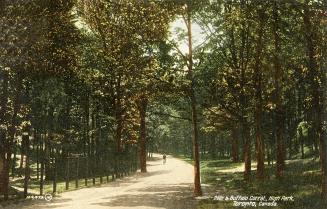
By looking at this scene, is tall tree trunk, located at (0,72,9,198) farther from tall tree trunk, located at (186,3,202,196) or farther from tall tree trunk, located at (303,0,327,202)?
tall tree trunk, located at (303,0,327,202)

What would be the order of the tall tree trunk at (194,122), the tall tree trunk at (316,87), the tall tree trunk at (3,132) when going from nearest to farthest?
1. the tall tree trunk at (316,87)
2. the tall tree trunk at (194,122)
3. the tall tree trunk at (3,132)

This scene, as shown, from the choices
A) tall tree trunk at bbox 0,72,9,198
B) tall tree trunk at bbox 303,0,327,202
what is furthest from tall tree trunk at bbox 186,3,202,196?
tall tree trunk at bbox 0,72,9,198

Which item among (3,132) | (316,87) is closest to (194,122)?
(316,87)

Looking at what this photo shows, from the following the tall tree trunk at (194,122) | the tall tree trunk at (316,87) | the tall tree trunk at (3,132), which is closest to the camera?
the tall tree trunk at (316,87)

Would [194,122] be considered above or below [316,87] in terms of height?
below

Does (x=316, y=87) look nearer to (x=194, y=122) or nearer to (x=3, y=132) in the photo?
(x=194, y=122)

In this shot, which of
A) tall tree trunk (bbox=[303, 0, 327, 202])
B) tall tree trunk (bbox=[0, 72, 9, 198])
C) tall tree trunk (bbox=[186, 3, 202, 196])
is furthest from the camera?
tall tree trunk (bbox=[0, 72, 9, 198])

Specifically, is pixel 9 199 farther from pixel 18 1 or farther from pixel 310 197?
pixel 310 197

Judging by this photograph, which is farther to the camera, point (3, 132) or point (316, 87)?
point (3, 132)

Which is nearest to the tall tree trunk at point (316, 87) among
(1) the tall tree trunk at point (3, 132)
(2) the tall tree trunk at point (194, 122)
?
(2) the tall tree trunk at point (194, 122)

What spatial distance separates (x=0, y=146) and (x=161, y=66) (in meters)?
10.1

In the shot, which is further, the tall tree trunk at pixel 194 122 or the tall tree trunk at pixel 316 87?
the tall tree trunk at pixel 194 122

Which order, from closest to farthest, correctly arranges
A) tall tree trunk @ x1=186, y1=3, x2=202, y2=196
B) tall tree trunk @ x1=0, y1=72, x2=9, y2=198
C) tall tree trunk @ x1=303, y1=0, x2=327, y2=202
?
tall tree trunk @ x1=303, y1=0, x2=327, y2=202
tall tree trunk @ x1=186, y1=3, x2=202, y2=196
tall tree trunk @ x1=0, y1=72, x2=9, y2=198

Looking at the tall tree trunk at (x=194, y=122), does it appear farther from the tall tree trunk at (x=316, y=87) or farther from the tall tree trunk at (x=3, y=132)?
the tall tree trunk at (x=3, y=132)
